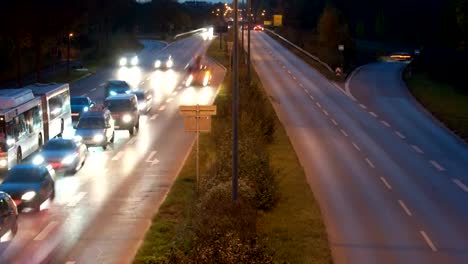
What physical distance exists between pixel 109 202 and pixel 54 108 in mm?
13602

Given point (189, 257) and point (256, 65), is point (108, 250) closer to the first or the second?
point (189, 257)

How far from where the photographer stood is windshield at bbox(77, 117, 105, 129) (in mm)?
35594

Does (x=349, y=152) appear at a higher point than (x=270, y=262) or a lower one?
lower

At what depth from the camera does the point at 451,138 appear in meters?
39.8

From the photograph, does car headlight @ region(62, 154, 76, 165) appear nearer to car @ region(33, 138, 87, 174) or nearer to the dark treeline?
car @ region(33, 138, 87, 174)

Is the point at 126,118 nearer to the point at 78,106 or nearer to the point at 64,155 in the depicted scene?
the point at 78,106

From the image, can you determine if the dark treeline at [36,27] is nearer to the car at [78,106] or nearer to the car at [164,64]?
the car at [164,64]

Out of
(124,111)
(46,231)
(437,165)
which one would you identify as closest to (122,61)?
(124,111)

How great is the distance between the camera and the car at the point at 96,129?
3480 centimetres

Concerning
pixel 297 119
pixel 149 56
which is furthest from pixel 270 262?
pixel 149 56

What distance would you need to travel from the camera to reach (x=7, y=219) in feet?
65.0

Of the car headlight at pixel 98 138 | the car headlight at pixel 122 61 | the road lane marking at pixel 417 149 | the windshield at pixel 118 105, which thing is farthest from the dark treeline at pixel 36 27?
the road lane marking at pixel 417 149

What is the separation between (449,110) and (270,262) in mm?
38666

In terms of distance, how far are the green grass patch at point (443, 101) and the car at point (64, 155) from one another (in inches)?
768
